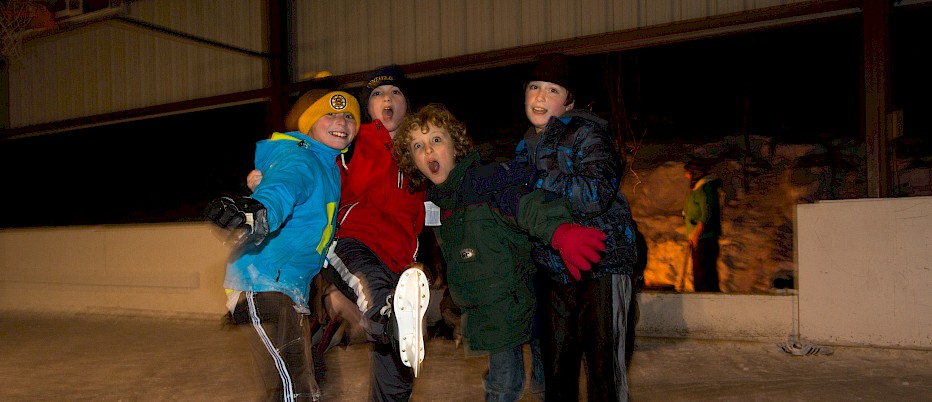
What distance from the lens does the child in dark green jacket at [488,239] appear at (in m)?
2.89

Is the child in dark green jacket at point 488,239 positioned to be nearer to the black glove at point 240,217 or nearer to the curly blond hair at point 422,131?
the curly blond hair at point 422,131

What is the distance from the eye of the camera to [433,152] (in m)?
3.06

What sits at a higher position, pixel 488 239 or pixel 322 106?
pixel 322 106

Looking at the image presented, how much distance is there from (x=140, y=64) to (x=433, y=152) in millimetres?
9170

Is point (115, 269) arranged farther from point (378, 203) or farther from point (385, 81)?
point (378, 203)

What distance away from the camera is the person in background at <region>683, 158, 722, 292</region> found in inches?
324

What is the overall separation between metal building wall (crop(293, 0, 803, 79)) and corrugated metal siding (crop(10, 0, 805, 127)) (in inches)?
0.4

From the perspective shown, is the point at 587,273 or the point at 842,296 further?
the point at 842,296

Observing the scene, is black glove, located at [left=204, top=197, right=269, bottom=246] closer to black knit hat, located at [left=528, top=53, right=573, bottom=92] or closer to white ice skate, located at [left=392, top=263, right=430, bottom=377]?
white ice skate, located at [left=392, top=263, right=430, bottom=377]

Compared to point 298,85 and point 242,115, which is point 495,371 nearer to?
point 298,85

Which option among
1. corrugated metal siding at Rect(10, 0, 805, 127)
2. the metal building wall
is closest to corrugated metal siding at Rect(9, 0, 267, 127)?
corrugated metal siding at Rect(10, 0, 805, 127)

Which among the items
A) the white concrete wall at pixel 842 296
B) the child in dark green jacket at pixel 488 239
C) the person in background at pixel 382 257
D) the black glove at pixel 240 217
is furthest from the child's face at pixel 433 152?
the white concrete wall at pixel 842 296

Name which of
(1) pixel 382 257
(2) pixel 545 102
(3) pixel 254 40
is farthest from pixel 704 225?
(3) pixel 254 40

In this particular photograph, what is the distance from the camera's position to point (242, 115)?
748 inches
